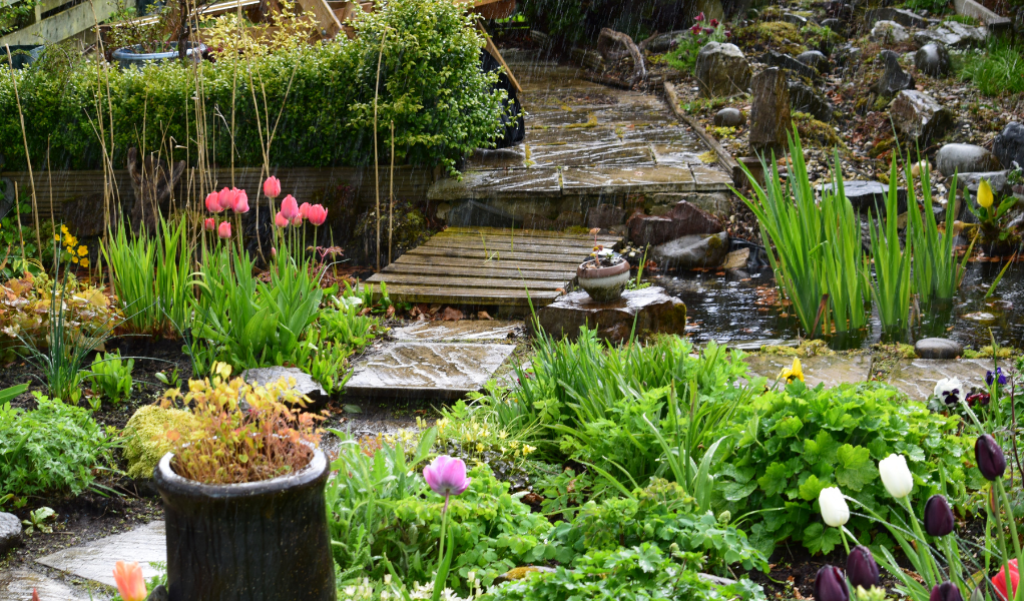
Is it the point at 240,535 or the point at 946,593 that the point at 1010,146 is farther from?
the point at 240,535

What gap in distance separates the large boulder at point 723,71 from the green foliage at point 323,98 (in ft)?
13.6

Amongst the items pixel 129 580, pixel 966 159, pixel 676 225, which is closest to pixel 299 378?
pixel 129 580

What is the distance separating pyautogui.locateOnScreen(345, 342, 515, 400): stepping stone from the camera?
4.15m

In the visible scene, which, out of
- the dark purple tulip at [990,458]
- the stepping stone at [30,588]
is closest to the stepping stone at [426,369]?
the stepping stone at [30,588]

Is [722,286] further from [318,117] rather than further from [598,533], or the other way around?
[598,533]

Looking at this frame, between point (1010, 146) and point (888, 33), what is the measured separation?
14.9 feet

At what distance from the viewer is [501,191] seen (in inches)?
286

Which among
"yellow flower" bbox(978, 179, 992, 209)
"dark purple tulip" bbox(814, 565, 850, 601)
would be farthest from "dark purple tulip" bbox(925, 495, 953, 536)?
"yellow flower" bbox(978, 179, 992, 209)

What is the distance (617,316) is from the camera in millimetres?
4621

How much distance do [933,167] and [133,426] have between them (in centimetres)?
702

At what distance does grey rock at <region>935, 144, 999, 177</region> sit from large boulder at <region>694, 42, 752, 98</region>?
351 centimetres

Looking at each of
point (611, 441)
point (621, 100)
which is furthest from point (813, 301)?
point (621, 100)

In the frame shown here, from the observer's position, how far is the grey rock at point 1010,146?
23.2ft

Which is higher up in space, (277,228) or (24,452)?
(277,228)
